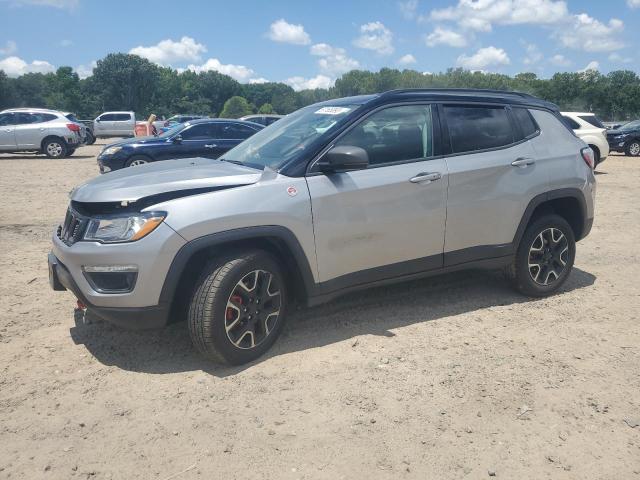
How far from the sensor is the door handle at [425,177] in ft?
13.4

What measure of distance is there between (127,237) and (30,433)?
118 centimetres

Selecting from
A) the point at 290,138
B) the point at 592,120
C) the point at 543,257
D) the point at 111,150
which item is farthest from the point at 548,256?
the point at 592,120

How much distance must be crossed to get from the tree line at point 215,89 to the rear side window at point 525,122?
54.8 m

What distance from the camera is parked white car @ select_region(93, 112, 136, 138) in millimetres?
34406

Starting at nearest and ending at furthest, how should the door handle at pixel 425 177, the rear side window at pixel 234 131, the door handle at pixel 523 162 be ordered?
1. the door handle at pixel 425 177
2. the door handle at pixel 523 162
3. the rear side window at pixel 234 131

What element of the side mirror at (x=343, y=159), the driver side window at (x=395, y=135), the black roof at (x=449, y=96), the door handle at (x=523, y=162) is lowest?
the door handle at (x=523, y=162)

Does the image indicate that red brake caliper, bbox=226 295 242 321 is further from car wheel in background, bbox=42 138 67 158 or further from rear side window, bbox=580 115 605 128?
car wheel in background, bbox=42 138 67 158

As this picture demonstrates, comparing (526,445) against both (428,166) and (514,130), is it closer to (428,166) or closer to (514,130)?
(428,166)

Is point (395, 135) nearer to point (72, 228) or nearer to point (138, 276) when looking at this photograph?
point (138, 276)

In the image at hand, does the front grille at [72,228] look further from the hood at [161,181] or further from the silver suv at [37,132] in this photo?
the silver suv at [37,132]

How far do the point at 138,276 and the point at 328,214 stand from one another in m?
1.30

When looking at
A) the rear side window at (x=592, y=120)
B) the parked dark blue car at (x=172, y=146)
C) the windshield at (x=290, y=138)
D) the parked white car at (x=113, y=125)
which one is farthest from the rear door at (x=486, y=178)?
the parked white car at (x=113, y=125)

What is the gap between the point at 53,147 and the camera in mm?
18844

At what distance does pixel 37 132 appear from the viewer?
18562mm
